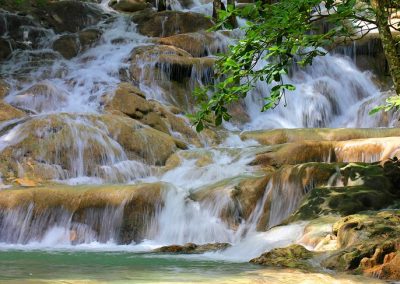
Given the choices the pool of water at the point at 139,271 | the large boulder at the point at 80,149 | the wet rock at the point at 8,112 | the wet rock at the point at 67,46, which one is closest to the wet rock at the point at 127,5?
the wet rock at the point at 67,46

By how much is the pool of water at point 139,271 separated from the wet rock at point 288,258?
0.67 ft

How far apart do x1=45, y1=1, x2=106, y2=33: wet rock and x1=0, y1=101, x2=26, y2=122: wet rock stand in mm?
9598

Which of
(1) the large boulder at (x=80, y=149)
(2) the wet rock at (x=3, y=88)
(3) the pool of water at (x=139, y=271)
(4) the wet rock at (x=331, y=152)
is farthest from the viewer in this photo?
(2) the wet rock at (x=3, y=88)

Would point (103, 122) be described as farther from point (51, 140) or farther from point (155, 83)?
point (155, 83)

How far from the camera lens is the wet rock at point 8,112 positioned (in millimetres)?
12703

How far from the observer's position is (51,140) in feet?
37.0

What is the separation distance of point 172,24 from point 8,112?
10772mm

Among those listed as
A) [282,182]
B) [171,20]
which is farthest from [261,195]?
[171,20]

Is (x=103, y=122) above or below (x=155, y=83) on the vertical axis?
below

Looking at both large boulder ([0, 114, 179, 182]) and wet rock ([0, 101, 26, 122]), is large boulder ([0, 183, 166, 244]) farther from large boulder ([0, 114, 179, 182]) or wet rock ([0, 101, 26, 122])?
wet rock ([0, 101, 26, 122])

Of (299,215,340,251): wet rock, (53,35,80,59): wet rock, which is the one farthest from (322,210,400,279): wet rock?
(53,35,80,59): wet rock

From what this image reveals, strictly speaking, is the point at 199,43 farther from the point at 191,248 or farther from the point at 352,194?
the point at 191,248

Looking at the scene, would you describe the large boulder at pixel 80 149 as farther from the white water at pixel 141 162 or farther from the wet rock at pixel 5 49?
the wet rock at pixel 5 49

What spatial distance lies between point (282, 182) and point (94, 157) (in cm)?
470
